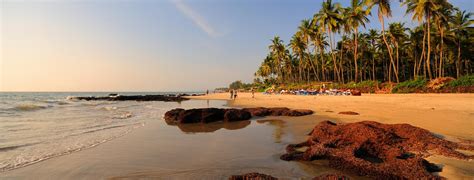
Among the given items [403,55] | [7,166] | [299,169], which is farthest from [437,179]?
[403,55]

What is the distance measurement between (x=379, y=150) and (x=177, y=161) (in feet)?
14.8

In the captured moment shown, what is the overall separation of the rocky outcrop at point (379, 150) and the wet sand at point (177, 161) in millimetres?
348

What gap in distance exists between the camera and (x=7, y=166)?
589 centimetres

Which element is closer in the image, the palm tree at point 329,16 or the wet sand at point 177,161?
the wet sand at point 177,161

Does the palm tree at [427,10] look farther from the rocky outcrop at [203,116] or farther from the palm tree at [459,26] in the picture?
the rocky outcrop at [203,116]

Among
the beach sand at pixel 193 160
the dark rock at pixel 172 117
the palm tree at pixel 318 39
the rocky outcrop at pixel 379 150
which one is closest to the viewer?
the rocky outcrop at pixel 379 150

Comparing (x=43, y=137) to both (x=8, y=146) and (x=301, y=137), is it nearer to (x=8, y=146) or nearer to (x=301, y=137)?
(x=8, y=146)

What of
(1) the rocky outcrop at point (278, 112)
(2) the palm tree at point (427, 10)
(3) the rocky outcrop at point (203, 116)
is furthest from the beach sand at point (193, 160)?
(2) the palm tree at point (427, 10)

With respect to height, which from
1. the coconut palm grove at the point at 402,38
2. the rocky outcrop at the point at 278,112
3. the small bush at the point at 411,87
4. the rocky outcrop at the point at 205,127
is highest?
the coconut palm grove at the point at 402,38

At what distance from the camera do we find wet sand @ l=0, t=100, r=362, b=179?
515 cm

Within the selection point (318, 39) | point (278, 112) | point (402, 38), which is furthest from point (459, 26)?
point (278, 112)

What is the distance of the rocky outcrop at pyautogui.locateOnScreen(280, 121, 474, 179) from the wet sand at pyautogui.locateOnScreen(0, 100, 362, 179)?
1.14 ft

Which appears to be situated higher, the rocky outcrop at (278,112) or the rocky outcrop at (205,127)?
the rocky outcrop at (278,112)

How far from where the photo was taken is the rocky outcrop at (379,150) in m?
4.46
